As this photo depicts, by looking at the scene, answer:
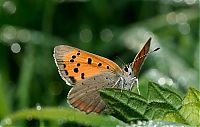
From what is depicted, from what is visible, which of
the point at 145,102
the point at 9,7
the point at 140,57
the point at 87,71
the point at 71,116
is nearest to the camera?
the point at 145,102

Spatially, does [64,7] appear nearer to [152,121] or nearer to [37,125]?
→ [37,125]

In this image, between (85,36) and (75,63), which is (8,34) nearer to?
(85,36)

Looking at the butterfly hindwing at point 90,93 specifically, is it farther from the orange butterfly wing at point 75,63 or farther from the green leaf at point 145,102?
the green leaf at point 145,102

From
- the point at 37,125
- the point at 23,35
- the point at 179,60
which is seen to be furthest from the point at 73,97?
the point at 23,35

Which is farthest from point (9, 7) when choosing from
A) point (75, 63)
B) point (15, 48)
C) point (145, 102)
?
point (145, 102)

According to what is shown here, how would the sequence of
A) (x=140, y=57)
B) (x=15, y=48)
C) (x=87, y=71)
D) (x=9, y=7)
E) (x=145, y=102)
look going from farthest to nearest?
1. (x=9, y=7)
2. (x=15, y=48)
3. (x=87, y=71)
4. (x=140, y=57)
5. (x=145, y=102)

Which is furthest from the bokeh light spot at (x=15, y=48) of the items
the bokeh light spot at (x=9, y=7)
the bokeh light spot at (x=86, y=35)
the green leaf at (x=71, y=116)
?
the green leaf at (x=71, y=116)
